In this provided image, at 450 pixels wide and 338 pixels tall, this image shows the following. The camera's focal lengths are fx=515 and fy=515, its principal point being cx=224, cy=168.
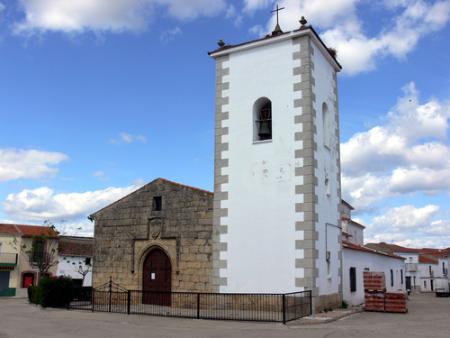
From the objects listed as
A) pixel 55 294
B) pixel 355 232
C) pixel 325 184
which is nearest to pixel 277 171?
pixel 325 184

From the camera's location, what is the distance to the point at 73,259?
41531mm

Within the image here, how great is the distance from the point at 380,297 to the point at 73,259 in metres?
→ 30.0

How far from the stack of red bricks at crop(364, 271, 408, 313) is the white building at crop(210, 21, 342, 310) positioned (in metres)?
1.05

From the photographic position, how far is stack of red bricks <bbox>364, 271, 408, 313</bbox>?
17203mm

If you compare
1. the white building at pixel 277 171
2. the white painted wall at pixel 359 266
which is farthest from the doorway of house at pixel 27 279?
the white building at pixel 277 171

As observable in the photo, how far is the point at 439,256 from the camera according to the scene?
77.1 m

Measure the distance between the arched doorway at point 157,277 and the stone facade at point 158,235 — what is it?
0.20 m

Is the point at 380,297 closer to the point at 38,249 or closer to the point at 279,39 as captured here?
the point at 279,39

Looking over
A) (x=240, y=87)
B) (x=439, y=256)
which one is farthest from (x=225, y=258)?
(x=439, y=256)

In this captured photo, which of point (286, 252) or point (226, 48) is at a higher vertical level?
point (226, 48)

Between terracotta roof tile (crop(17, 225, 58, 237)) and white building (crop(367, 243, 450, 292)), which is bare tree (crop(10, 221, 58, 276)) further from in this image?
white building (crop(367, 243, 450, 292))

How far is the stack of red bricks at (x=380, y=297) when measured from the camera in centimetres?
1720

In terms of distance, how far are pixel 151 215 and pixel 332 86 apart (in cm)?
814

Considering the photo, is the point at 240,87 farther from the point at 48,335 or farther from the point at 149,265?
the point at 48,335
